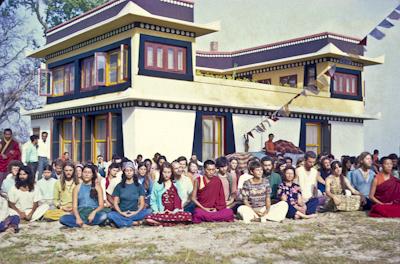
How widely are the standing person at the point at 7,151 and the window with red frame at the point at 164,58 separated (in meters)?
5.29

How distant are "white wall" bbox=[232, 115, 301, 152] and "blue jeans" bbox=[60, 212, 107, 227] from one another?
10310 mm

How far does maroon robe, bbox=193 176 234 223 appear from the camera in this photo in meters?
8.91

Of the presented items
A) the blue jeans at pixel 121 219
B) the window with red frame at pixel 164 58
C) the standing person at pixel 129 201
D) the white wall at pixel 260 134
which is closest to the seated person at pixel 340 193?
the standing person at pixel 129 201

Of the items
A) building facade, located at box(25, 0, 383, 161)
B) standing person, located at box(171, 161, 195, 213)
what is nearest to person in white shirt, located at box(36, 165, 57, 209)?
standing person, located at box(171, 161, 195, 213)

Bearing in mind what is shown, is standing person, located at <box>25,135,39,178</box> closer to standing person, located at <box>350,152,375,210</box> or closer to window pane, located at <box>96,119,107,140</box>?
window pane, located at <box>96,119,107,140</box>

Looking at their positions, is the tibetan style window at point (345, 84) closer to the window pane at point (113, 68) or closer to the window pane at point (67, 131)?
the window pane at point (113, 68)

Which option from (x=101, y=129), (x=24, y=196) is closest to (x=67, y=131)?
(x=101, y=129)

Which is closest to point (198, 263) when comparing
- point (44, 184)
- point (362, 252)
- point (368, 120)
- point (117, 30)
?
point (362, 252)

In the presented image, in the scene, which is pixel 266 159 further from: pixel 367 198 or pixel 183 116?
pixel 183 116

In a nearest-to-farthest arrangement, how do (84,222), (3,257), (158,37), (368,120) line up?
(3,257), (84,222), (158,37), (368,120)

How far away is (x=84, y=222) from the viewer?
848 cm

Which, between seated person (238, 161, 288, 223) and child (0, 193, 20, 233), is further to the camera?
seated person (238, 161, 288, 223)

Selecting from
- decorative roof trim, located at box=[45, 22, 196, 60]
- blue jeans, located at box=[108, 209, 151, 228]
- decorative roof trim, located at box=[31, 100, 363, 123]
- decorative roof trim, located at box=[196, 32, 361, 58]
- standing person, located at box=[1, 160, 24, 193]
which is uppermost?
decorative roof trim, located at box=[196, 32, 361, 58]

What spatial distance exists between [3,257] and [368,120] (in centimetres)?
2081
